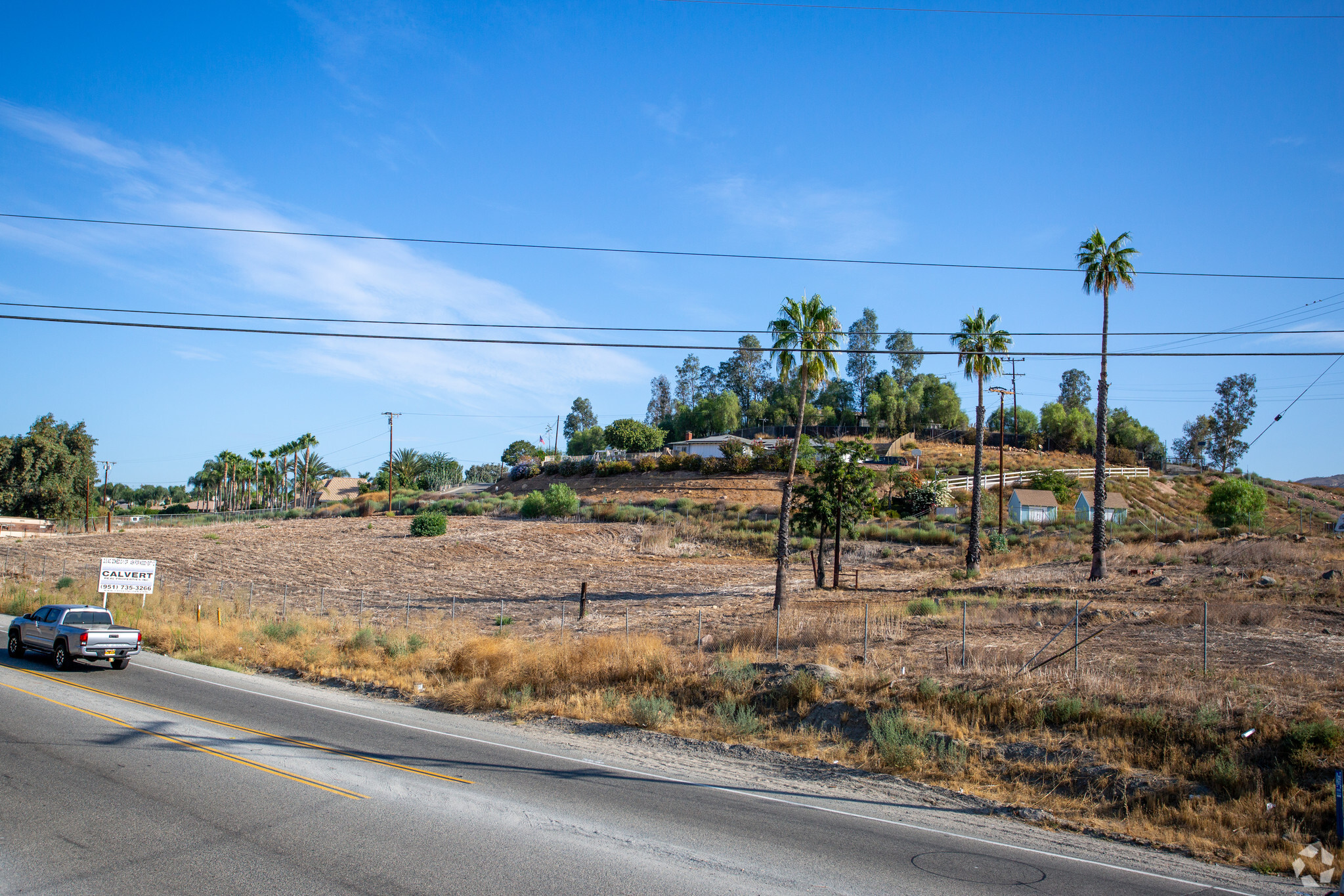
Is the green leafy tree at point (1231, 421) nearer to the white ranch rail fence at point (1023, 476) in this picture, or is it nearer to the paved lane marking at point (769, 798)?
the white ranch rail fence at point (1023, 476)

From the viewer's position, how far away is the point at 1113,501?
76.2m

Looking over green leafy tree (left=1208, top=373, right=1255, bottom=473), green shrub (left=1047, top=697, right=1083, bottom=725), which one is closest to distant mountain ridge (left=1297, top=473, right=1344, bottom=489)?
green leafy tree (left=1208, top=373, right=1255, bottom=473)

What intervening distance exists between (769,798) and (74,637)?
18.0 metres

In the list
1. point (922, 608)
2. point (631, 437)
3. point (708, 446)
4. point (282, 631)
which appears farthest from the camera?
point (631, 437)

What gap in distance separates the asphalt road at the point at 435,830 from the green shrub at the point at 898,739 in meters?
2.03

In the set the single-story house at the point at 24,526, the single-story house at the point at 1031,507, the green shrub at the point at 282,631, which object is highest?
the single-story house at the point at 1031,507

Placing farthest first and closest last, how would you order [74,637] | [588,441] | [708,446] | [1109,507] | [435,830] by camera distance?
[588,441] → [708,446] → [1109,507] → [74,637] → [435,830]

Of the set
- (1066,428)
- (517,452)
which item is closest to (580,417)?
(517,452)

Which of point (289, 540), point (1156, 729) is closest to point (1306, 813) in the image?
point (1156, 729)

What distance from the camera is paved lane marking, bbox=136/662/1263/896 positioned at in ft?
29.1

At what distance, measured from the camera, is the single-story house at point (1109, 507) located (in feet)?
238

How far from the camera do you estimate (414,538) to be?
59.5 m

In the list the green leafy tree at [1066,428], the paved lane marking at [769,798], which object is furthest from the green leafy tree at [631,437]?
the paved lane marking at [769,798]

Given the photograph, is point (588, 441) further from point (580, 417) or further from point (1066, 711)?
point (1066, 711)
